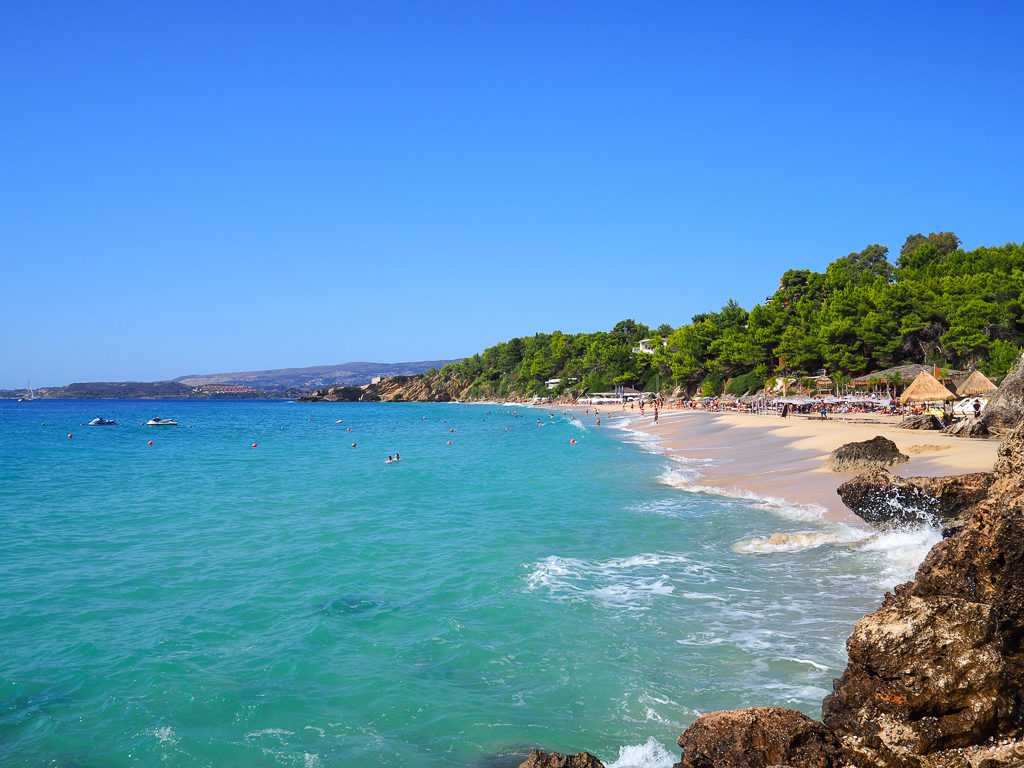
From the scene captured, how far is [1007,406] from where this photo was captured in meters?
25.1

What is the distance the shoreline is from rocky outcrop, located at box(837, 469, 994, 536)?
2.24 m

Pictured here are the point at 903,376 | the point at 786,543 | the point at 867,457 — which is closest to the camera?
the point at 786,543

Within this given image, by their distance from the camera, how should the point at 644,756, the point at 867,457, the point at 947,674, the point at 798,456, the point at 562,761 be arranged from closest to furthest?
the point at 947,674, the point at 562,761, the point at 644,756, the point at 867,457, the point at 798,456

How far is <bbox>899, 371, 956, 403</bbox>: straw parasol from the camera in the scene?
38719 millimetres

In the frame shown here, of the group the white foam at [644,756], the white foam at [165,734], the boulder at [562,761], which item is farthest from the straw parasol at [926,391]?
the white foam at [165,734]

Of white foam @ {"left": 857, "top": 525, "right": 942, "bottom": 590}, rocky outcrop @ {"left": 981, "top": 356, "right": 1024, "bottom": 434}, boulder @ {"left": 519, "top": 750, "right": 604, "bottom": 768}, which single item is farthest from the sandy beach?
boulder @ {"left": 519, "top": 750, "right": 604, "bottom": 768}

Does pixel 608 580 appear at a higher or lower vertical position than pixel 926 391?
lower


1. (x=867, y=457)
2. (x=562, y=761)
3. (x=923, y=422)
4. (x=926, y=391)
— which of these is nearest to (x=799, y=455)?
(x=867, y=457)

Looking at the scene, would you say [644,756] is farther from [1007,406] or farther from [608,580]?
[1007,406]

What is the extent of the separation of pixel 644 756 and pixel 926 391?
3897 cm

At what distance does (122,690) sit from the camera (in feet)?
29.7

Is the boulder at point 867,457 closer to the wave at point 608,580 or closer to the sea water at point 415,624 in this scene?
the sea water at point 415,624

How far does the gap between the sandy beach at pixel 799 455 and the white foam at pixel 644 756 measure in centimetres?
1131

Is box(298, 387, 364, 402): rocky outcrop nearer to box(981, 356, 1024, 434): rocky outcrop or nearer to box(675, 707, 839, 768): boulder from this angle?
box(981, 356, 1024, 434): rocky outcrop
